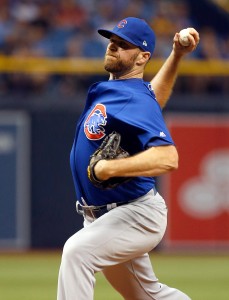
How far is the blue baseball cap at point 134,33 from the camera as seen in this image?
5695 millimetres

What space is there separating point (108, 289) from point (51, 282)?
0.71 m

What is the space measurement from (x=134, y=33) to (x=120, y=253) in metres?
1.29

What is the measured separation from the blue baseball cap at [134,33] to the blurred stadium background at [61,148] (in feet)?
25.6

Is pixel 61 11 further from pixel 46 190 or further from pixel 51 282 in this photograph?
pixel 51 282

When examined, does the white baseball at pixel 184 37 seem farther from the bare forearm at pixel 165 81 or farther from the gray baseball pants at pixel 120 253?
the gray baseball pants at pixel 120 253

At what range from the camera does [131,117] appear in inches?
214

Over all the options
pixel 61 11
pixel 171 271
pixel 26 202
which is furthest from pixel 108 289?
pixel 61 11

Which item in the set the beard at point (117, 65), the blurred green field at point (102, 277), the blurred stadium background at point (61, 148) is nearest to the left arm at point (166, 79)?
the beard at point (117, 65)

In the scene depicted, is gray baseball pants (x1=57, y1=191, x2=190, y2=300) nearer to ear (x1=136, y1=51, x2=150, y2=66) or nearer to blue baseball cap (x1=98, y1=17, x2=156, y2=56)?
ear (x1=136, y1=51, x2=150, y2=66)

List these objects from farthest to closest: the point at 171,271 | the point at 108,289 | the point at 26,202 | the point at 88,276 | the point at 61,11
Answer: the point at 61,11
the point at 26,202
the point at 171,271
the point at 108,289
the point at 88,276

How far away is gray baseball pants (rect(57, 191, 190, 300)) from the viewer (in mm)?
5375

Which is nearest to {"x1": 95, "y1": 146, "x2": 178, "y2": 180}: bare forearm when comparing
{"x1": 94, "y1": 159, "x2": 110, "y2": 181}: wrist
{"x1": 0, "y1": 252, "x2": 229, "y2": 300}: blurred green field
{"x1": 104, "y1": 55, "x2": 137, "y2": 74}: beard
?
{"x1": 94, "y1": 159, "x2": 110, "y2": 181}: wrist

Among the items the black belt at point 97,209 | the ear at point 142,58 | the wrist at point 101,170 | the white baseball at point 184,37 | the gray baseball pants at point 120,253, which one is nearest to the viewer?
the wrist at point 101,170

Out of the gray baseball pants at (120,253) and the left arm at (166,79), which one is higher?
the left arm at (166,79)
